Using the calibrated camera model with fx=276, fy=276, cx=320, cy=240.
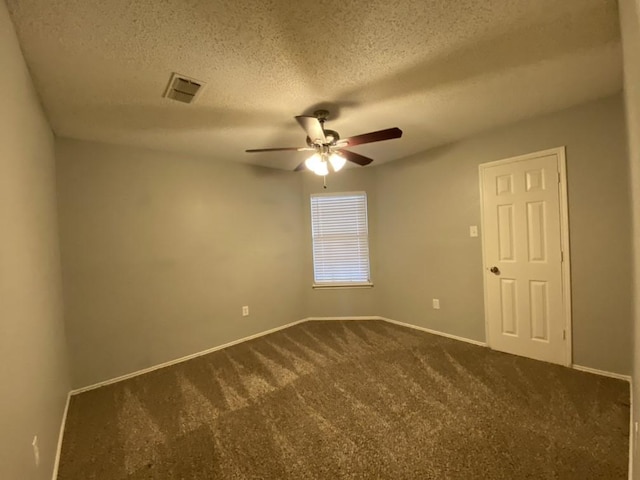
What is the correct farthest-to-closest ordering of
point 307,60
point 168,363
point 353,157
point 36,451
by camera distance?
point 168,363
point 353,157
point 307,60
point 36,451

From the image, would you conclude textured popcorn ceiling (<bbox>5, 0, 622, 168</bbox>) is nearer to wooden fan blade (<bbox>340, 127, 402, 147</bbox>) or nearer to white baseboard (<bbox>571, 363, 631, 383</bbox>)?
wooden fan blade (<bbox>340, 127, 402, 147</bbox>)

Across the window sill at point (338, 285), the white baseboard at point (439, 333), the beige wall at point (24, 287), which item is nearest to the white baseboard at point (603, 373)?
the white baseboard at point (439, 333)

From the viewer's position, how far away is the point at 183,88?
6.16 feet

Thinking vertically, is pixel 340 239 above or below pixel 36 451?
above

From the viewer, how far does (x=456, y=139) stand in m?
3.19

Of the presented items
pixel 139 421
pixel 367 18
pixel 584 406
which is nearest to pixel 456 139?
pixel 367 18

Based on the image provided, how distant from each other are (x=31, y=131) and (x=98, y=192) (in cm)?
106

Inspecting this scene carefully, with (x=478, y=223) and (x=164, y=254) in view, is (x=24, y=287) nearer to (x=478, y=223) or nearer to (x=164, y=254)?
(x=164, y=254)

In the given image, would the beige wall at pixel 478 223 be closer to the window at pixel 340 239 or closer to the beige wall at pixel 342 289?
the beige wall at pixel 342 289

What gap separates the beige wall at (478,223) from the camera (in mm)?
2303

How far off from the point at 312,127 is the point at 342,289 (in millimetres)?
2730

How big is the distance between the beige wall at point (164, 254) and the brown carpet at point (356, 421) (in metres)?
0.41

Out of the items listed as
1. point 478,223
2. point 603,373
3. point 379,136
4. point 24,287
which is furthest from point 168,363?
point 603,373

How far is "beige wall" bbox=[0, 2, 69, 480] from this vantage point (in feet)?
3.57
